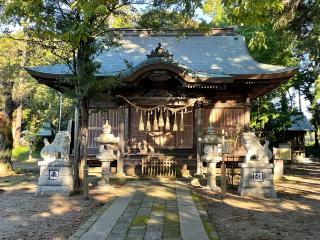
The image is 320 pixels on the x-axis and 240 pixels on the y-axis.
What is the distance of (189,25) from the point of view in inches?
448

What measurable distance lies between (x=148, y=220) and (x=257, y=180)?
485cm

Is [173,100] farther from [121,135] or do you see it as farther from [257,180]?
[257,180]

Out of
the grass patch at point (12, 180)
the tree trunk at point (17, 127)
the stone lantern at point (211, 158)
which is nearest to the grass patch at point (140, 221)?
the stone lantern at point (211, 158)

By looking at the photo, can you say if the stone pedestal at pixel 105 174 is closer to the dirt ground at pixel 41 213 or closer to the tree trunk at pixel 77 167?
the dirt ground at pixel 41 213

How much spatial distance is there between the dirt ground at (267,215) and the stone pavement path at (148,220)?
1.68ft

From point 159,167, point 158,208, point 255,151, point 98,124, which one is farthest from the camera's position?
point 98,124

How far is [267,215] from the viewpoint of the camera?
885cm

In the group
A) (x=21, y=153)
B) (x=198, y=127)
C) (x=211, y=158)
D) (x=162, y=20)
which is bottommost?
(x=211, y=158)

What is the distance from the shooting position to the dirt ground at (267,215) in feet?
23.2

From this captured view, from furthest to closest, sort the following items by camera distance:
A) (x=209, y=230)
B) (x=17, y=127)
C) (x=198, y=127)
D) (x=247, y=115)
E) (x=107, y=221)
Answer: (x=17, y=127) < (x=247, y=115) < (x=198, y=127) < (x=107, y=221) < (x=209, y=230)

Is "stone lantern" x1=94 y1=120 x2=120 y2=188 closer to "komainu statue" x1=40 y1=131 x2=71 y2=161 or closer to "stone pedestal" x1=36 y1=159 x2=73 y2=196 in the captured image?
"komainu statue" x1=40 y1=131 x2=71 y2=161

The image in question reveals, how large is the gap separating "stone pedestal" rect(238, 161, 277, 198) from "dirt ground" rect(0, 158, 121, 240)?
378 cm

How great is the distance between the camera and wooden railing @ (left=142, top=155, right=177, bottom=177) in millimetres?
15688

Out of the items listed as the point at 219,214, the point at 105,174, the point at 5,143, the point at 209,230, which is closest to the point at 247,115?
the point at 105,174
